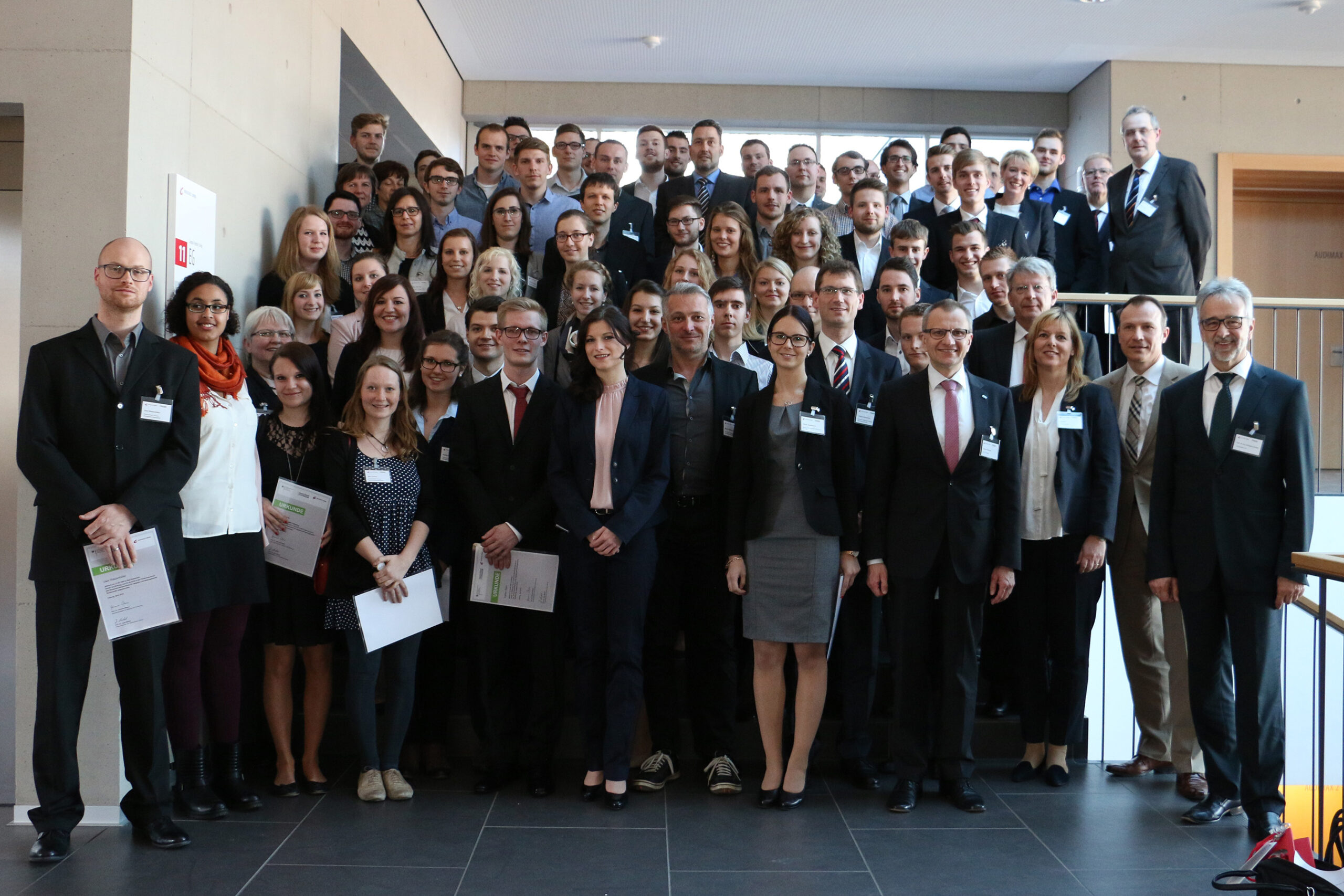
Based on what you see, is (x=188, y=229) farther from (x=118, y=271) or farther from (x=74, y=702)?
(x=74, y=702)

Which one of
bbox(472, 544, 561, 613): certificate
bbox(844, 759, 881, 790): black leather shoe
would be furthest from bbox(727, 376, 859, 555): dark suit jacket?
bbox(844, 759, 881, 790): black leather shoe

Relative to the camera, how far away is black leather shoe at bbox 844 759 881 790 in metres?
4.16

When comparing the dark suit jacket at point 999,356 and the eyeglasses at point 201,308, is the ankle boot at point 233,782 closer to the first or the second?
the eyeglasses at point 201,308

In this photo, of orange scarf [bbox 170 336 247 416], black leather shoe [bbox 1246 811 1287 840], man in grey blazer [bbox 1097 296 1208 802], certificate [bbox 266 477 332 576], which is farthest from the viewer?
man in grey blazer [bbox 1097 296 1208 802]

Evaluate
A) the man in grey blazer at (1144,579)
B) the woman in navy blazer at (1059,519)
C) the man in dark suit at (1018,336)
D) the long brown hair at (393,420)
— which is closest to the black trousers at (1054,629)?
the woman in navy blazer at (1059,519)

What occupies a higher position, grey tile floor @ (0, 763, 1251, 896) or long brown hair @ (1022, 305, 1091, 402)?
long brown hair @ (1022, 305, 1091, 402)

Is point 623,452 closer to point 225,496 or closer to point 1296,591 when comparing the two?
point 225,496

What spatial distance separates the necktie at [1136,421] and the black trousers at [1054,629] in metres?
0.48

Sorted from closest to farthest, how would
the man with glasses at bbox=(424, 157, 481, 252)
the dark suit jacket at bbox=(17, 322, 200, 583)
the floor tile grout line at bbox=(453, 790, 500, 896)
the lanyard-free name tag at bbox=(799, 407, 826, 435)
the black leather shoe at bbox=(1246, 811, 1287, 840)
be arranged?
the floor tile grout line at bbox=(453, 790, 500, 896)
the dark suit jacket at bbox=(17, 322, 200, 583)
the black leather shoe at bbox=(1246, 811, 1287, 840)
the lanyard-free name tag at bbox=(799, 407, 826, 435)
the man with glasses at bbox=(424, 157, 481, 252)

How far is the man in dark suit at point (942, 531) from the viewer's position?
3.90 meters

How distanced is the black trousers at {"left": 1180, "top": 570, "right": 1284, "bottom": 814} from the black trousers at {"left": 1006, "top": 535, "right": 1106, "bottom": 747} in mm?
381

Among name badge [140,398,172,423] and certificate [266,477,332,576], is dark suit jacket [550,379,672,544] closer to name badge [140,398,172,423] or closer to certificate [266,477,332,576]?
certificate [266,477,332,576]

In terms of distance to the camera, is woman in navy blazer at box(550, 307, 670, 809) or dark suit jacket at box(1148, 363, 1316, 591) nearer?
dark suit jacket at box(1148, 363, 1316, 591)

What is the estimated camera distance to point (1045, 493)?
4176 millimetres
